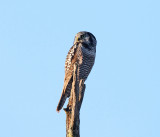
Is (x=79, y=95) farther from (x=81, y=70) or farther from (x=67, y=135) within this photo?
(x=81, y=70)

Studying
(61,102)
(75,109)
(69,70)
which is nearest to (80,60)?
(69,70)

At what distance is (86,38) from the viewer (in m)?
10.7

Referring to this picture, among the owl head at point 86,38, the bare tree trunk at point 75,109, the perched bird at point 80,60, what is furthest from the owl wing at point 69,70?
the bare tree trunk at point 75,109

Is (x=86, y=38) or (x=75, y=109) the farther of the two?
(x=86, y=38)

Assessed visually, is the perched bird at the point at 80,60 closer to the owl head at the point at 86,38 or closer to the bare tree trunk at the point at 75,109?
the owl head at the point at 86,38

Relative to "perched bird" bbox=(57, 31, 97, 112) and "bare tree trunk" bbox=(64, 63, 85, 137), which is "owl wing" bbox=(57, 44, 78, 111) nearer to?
"perched bird" bbox=(57, 31, 97, 112)

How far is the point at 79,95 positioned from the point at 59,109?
11.1 ft

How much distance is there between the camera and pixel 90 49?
10352 millimetres

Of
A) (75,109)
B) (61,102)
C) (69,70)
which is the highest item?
(69,70)

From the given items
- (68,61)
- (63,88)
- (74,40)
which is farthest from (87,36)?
(63,88)

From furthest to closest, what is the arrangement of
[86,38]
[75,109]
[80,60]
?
[86,38] < [80,60] < [75,109]

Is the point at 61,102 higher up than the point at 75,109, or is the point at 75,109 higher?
the point at 61,102

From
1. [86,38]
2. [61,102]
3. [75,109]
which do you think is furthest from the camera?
[86,38]

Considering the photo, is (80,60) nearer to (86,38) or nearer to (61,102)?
(86,38)
